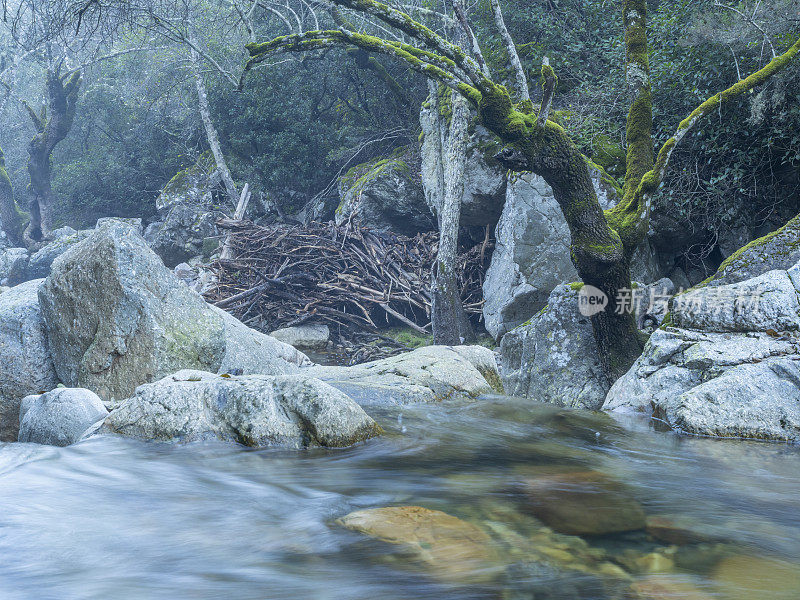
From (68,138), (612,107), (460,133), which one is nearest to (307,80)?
(460,133)

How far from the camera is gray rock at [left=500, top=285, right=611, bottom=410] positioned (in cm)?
748

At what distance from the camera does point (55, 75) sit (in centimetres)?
2600

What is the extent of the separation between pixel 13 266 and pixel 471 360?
25057 mm

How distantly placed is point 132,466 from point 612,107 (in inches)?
446

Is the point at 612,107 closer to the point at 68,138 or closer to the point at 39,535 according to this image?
the point at 39,535

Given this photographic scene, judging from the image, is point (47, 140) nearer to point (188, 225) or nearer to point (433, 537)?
point (188, 225)

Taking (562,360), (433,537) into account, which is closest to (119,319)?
(433,537)

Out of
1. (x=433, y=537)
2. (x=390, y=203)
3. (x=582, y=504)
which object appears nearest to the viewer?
(x=433, y=537)

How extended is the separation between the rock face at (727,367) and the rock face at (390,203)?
10.5 meters

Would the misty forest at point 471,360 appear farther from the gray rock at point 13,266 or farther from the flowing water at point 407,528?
the gray rock at point 13,266

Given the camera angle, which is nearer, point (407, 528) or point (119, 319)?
point (407, 528)

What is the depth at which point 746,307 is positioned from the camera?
18.7 feet

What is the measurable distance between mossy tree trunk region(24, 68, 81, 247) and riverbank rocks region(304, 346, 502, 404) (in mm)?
25186

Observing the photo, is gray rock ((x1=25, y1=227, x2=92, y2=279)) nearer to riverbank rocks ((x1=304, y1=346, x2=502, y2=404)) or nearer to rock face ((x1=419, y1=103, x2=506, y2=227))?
rock face ((x1=419, y1=103, x2=506, y2=227))
